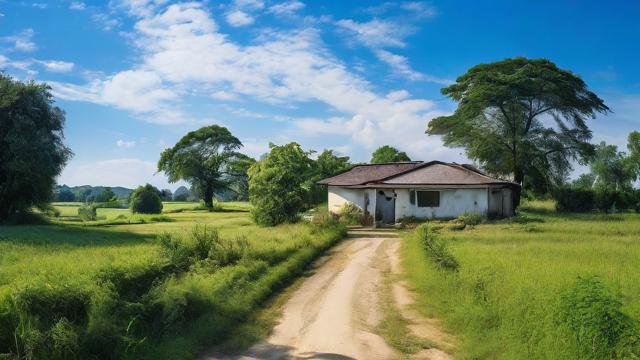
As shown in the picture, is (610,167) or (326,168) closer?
(326,168)

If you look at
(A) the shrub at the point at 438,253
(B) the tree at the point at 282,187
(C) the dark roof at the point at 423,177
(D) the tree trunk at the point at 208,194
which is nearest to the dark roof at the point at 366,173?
(C) the dark roof at the point at 423,177

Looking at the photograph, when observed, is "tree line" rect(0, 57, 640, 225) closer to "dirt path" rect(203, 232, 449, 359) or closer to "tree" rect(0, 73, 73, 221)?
"tree" rect(0, 73, 73, 221)

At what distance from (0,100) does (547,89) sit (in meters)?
40.0

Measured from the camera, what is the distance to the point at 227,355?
30.2 feet

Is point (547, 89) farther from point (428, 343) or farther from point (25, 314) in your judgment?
point (25, 314)

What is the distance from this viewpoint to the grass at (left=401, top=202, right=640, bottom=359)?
9086 mm

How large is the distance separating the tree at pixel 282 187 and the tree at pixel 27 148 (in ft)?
42.5

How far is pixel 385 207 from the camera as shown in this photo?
3459 centimetres

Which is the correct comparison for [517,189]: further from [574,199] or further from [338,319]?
[338,319]

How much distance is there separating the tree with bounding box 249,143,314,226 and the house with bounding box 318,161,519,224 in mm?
4603

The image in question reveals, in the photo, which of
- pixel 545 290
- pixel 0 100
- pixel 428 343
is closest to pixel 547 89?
pixel 545 290

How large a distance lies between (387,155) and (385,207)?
3627cm

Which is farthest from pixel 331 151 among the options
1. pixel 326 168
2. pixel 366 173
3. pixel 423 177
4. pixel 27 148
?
pixel 27 148

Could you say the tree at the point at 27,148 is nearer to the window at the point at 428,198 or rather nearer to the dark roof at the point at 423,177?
the dark roof at the point at 423,177
